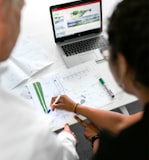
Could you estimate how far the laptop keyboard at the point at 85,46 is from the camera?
1.50 metres

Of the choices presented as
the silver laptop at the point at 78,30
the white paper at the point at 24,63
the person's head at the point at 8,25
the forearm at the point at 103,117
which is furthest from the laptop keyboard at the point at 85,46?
the person's head at the point at 8,25

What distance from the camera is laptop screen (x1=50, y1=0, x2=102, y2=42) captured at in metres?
1.49

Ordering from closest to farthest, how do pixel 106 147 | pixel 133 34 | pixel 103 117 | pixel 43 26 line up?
pixel 133 34 → pixel 106 147 → pixel 103 117 → pixel 43 26

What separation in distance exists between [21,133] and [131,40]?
380 mm

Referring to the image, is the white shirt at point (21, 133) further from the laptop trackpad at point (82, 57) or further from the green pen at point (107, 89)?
the laptop trackpad at point (82, 57)

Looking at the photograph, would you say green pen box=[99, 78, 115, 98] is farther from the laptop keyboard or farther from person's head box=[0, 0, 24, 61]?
person's head box=[0, 0, 24, 61]

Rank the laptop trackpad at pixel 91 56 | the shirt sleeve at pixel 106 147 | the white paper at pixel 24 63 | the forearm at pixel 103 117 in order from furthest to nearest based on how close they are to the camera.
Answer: the laptop trackpad at pixel 91 56, the white paper at pixel 24 63, the forearm at pixel 103 117, the shirt sleeve at pixel 106 147

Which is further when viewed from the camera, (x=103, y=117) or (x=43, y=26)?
(x=43, y=26)

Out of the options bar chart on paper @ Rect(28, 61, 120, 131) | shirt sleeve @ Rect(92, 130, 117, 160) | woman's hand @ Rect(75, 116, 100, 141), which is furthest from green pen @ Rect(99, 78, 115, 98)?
shirt sleeve @ Rect(92, 130, 117, 160)

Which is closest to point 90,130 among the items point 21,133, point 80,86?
point 80,86

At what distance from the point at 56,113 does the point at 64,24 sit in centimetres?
53

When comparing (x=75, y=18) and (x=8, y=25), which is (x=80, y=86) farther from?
(x=8, y=25)

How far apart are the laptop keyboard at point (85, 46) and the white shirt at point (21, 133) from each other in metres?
0.70

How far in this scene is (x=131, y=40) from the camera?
0.70 meters
